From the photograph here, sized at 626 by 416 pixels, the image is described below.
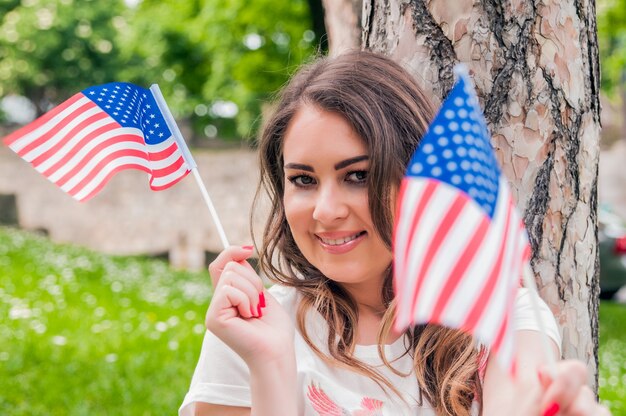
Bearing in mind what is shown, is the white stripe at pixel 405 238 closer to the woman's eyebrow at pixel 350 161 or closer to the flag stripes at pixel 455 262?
the flag stripes at pixel 455 262

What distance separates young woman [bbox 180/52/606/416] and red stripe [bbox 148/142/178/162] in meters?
0.28

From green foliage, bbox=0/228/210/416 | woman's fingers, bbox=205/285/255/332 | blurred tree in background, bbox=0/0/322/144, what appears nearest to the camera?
woman's fingers, bbox=205/285/255/332

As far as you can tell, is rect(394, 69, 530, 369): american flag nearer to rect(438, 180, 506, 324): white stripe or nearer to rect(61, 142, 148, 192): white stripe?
rect(438, 180, 506, 324): white stripe

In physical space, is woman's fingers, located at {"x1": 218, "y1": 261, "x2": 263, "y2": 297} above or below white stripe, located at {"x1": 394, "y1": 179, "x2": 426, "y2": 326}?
below

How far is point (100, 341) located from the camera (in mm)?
5562

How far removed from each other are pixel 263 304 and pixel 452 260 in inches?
24.8

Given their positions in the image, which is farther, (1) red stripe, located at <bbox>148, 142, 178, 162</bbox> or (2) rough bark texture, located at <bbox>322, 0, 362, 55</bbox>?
(2) rough bark texture, located at <bbox>322, 0, 362, 55</bbox>

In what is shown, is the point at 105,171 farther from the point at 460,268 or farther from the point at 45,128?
the point at 460,268

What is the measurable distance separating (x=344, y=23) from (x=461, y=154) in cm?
217

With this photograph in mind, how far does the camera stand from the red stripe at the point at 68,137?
212 centimetres

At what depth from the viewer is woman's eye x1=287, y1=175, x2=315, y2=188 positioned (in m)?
1.93

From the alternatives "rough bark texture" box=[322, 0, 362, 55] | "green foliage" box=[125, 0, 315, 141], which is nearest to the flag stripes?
"rough bark texture" box=[322, 0, 362, 55]

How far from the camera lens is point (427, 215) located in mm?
1386

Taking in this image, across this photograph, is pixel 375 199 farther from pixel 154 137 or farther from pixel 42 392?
pixel 42 392
